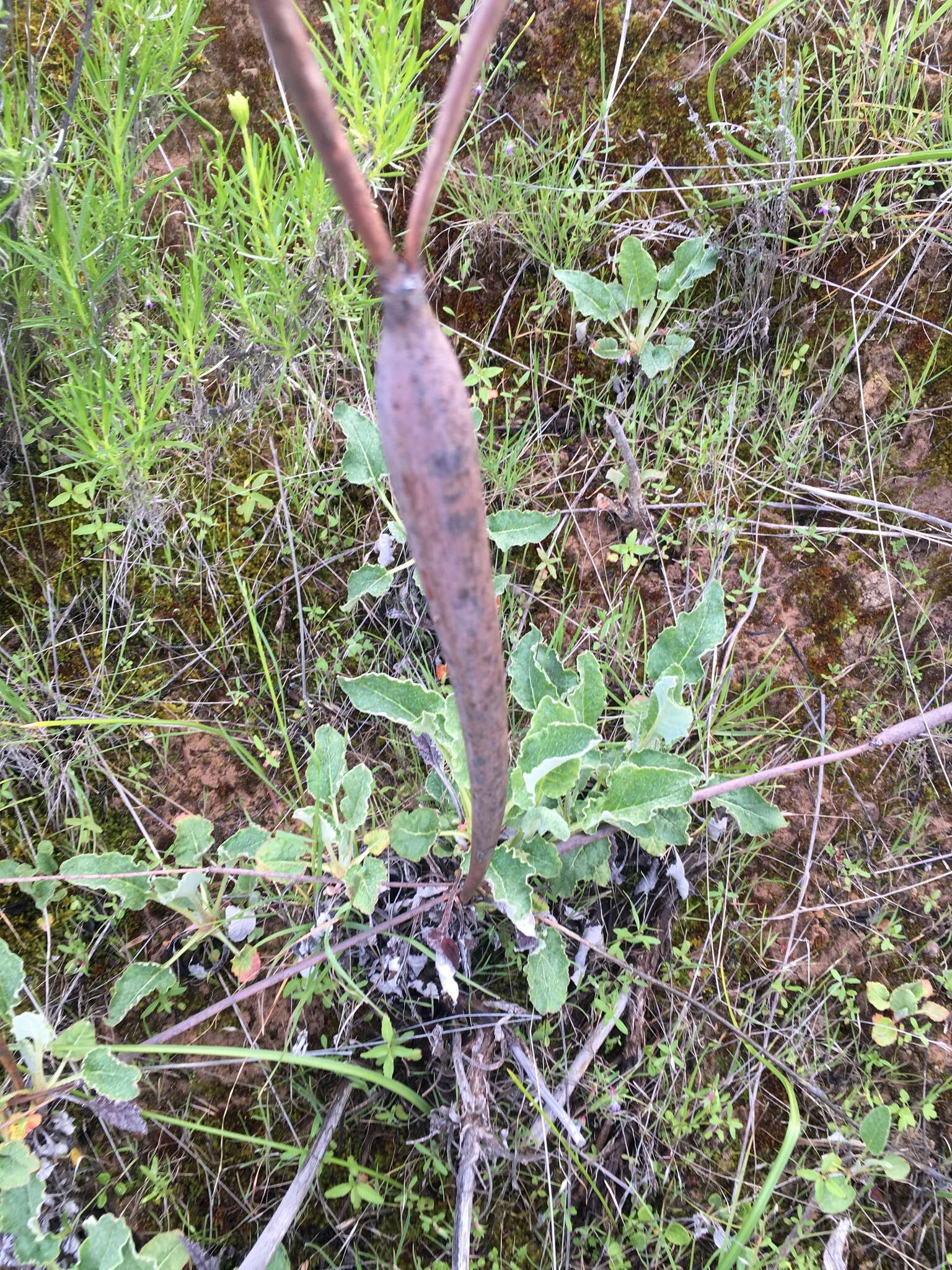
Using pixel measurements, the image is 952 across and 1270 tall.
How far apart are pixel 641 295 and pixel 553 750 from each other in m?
1.22

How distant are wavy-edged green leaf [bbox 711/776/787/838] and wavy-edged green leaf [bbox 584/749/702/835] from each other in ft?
0.69

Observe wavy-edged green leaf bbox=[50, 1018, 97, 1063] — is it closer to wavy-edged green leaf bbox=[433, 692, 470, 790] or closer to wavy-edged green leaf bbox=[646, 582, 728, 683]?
wavy-edged green leaf bbox=[433, 692, 470, 790]

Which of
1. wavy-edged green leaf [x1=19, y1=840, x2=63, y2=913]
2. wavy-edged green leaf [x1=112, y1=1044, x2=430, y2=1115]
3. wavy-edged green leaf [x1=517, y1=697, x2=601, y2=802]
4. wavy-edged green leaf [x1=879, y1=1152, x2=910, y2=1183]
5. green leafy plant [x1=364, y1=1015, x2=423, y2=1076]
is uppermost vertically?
wavy-edged green leaf [x1=517, y1=697, x2=601, y2=802]

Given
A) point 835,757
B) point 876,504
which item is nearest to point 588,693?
point 835,757

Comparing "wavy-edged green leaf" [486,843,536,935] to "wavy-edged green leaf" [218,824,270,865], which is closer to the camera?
"wavy-edged green leaf" [486,843,536,935]

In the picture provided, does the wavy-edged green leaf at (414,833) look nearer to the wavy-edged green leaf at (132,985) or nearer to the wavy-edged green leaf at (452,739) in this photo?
the wavy-edged green leaf at (452,739)

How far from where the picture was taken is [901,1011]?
5.20 feet

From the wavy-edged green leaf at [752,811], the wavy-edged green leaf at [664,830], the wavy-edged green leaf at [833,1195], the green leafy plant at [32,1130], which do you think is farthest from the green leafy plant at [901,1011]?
the green leafy plant at [32,1130]

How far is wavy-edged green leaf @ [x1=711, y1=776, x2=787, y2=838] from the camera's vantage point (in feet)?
5.09

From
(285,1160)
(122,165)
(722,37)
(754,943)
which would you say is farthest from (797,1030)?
(722,37)

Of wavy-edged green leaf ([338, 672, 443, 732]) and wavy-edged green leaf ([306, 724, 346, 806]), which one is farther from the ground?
wavy-edged green leaf ([338, 672, 443, 732])

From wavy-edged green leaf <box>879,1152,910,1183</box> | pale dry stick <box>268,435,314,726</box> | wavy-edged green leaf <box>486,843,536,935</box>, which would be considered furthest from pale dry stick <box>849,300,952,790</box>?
pale dry stick <box>268,435,314,726</box>

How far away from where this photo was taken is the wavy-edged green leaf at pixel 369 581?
1.69 metres

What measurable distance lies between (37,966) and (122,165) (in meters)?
1.70
